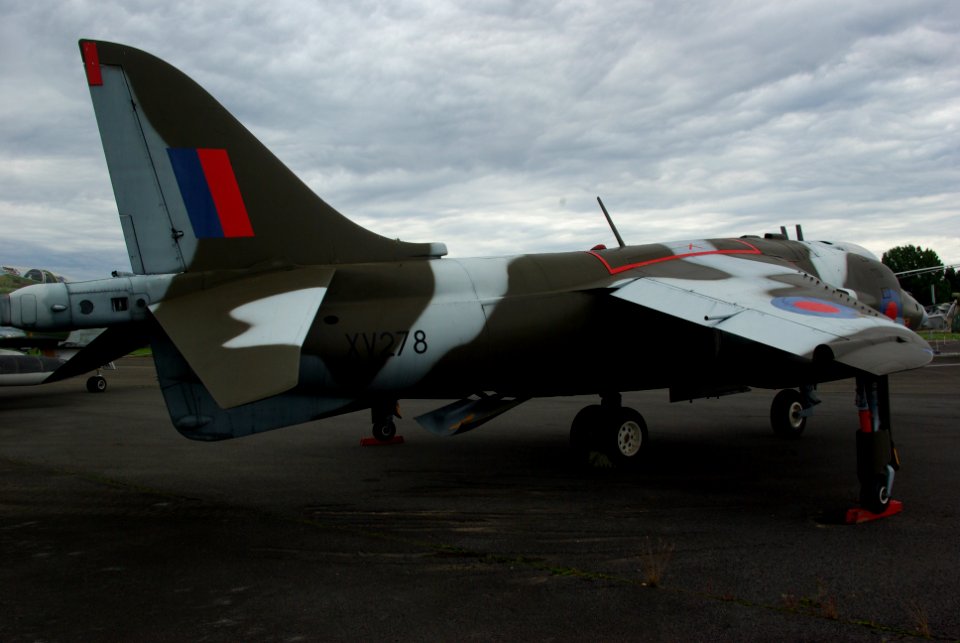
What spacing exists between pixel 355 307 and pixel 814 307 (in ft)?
14.7

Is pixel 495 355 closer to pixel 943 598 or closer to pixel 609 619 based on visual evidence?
pixel 609 619

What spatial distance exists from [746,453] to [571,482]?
10.6 ft

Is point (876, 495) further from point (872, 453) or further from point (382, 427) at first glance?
point (382, 427)

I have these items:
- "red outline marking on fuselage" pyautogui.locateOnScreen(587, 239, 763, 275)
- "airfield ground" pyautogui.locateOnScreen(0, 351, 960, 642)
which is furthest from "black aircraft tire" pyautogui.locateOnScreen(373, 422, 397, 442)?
"red outline marking on fuselage" pyautogui.locateOnScreen(587, 239, 763, 275)

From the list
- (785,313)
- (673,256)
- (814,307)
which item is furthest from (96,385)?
(814,307)

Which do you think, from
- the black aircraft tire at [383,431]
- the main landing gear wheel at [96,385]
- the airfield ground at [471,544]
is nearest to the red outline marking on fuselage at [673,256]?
the airfield ground at [471,544]

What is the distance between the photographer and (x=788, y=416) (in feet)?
36.5

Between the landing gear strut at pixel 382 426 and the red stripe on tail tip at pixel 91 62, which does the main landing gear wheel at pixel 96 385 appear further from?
the red stripe on tail tip at pixel 91 62

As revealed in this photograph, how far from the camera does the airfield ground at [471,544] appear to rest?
4.14 m

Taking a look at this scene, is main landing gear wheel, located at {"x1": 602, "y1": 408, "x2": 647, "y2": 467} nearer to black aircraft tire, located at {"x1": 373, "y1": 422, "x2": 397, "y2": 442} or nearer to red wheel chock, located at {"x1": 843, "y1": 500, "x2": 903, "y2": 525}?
red wheel chock, located at {"x1": 843, "y1": 500, "x2": 903, "y2": 525}

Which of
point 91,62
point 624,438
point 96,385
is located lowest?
point 624,438

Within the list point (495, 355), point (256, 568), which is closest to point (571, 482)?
point (495, 355)

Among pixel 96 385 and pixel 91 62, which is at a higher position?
pixel 91 62

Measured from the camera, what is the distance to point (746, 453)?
9.85 metres
